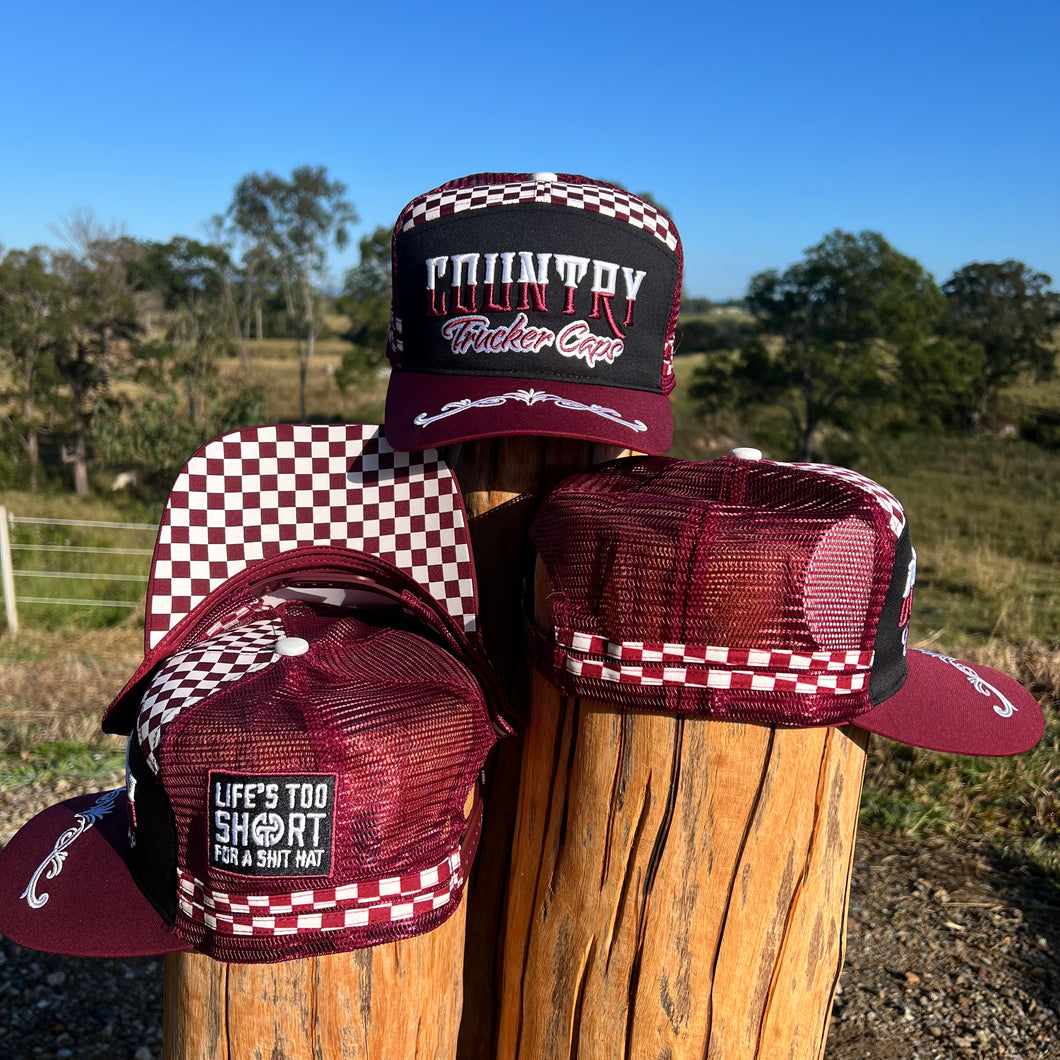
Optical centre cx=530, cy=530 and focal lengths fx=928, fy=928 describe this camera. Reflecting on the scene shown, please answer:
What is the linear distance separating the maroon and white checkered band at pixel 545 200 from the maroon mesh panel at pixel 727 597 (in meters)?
0.50

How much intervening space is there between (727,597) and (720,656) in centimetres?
7

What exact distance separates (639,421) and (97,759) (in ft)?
10.4

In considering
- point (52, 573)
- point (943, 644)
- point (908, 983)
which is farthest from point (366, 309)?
point (908, 983)

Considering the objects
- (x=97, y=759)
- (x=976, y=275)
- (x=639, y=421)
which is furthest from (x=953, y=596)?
(x=976, y=275)

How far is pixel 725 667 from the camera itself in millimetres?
1087

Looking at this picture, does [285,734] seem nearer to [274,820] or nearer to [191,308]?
→ [274,820]

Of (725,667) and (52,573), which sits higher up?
(725,667)

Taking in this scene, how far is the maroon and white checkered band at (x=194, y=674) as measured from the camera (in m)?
1.10

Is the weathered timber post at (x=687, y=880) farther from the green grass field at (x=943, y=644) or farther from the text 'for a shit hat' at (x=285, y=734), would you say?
the green grass field at (x=943, y=644)

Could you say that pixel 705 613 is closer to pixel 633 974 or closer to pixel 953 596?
pixel 633 974

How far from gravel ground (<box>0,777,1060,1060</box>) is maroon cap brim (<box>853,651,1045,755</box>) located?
120 cm

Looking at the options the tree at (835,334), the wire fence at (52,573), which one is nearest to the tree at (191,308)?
the wire fence at (52,573)

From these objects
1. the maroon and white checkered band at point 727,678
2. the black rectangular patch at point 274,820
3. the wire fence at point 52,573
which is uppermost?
the maroon and white checkered band at point 727,678

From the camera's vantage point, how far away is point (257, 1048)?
115cm
